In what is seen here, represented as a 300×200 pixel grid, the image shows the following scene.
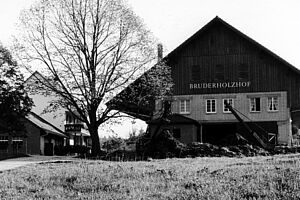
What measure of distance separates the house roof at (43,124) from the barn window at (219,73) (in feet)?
65.4

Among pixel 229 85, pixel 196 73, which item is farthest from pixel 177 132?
pixel 229 85

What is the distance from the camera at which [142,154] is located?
34.4 meters

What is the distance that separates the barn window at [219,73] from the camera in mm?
49719

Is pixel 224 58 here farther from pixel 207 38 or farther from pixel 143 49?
pixel 143 49

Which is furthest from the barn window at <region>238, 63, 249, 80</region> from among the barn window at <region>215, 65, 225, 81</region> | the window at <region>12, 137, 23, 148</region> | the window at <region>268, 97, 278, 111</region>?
the window at <region>12, 137, 23, 148</region>

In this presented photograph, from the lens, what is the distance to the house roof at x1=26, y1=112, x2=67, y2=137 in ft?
191

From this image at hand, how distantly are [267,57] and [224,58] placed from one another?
12.7ft

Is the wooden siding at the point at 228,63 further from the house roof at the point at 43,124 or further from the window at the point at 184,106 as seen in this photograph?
the house roof at the point at 43,124

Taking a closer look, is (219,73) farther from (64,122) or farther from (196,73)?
(64,122)

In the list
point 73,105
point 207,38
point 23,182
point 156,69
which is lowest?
point 23,182

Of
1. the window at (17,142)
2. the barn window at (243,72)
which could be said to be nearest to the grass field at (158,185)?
the barn window at (243,72)

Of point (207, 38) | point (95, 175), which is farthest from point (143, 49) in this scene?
point (95, 175)

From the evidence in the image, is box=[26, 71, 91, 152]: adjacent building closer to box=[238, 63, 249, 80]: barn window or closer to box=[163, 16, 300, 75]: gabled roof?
box=[163, 16, 300, 75]: gabled roof

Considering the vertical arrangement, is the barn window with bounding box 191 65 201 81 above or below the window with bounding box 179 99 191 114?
above
